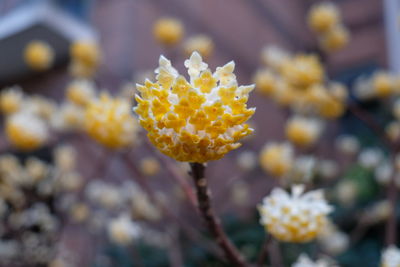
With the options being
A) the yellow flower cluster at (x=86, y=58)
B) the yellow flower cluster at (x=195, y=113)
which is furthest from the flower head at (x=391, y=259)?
the yellow flower cluster at (x=86, y=58)

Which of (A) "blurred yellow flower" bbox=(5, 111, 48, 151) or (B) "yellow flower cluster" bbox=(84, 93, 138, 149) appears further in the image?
(A) "blurred yellow flower" bbox=(5, 111, 48, 151)

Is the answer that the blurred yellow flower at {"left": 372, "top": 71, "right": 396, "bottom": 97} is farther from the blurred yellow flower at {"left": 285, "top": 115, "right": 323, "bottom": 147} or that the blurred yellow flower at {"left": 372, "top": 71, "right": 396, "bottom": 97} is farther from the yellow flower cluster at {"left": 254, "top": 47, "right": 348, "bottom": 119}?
the blurred yellow flower at {"left": 285, "top": 115, "right": 323, "bottom": 147}

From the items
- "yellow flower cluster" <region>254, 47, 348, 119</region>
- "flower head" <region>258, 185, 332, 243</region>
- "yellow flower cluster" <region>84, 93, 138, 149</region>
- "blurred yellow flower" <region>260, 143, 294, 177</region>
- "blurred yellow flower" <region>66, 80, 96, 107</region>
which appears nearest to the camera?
"flower head" <region>258, 185, 332, 243</region>

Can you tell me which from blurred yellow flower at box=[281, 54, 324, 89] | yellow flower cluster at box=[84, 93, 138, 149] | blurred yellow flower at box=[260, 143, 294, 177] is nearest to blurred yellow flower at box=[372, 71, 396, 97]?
blurred yellow flower at box=[281, 54, 324, 89]

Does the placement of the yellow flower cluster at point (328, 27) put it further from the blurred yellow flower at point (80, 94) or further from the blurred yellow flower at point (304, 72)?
the blurred yellow flower at point (80, 94)

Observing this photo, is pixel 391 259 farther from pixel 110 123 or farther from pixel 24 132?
pixel 24 132

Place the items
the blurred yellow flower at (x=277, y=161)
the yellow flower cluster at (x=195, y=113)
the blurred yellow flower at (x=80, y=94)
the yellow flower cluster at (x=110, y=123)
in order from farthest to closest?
the blurred yellow flower at (x=80, y=94) → the blurred yellow flower at (x=277, y=161) → the yellow flower cluster at (x=110, y=123) → the yellow flower cluster at (x=195, y=113)
